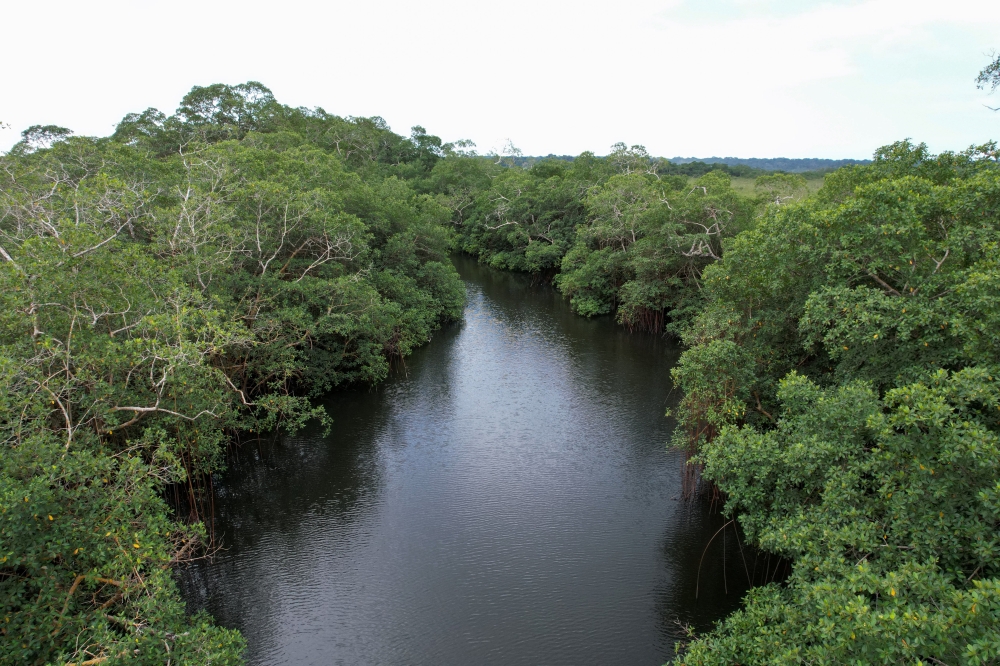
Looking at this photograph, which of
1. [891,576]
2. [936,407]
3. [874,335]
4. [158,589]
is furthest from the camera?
[874,335]

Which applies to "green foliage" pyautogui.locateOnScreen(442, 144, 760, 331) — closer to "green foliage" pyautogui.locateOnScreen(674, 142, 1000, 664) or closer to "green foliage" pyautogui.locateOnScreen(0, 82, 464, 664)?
"green foliage" pyautogui.locateOnScreen(0, 82, 464, 664)

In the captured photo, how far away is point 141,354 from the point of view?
11.0m

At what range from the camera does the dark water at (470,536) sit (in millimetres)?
11504

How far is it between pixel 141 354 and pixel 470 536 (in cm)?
831

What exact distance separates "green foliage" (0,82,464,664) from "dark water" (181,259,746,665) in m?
1.46

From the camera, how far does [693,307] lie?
29.3 metres

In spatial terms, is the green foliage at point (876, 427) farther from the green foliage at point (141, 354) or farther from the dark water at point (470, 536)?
the green foliage at point (141, 354)

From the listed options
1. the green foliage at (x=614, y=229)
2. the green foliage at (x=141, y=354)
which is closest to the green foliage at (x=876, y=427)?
the green foliage at (x=141, y=354)

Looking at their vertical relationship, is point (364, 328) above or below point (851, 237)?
below

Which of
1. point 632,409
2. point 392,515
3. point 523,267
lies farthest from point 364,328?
point 523,267

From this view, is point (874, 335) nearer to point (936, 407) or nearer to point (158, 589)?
point (936, 407)

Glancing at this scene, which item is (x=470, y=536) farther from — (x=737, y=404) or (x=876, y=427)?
(x=876, y=427)

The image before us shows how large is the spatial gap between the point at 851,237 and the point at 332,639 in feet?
41.0

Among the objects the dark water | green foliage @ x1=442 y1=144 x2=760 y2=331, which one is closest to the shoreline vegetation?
the dark water
